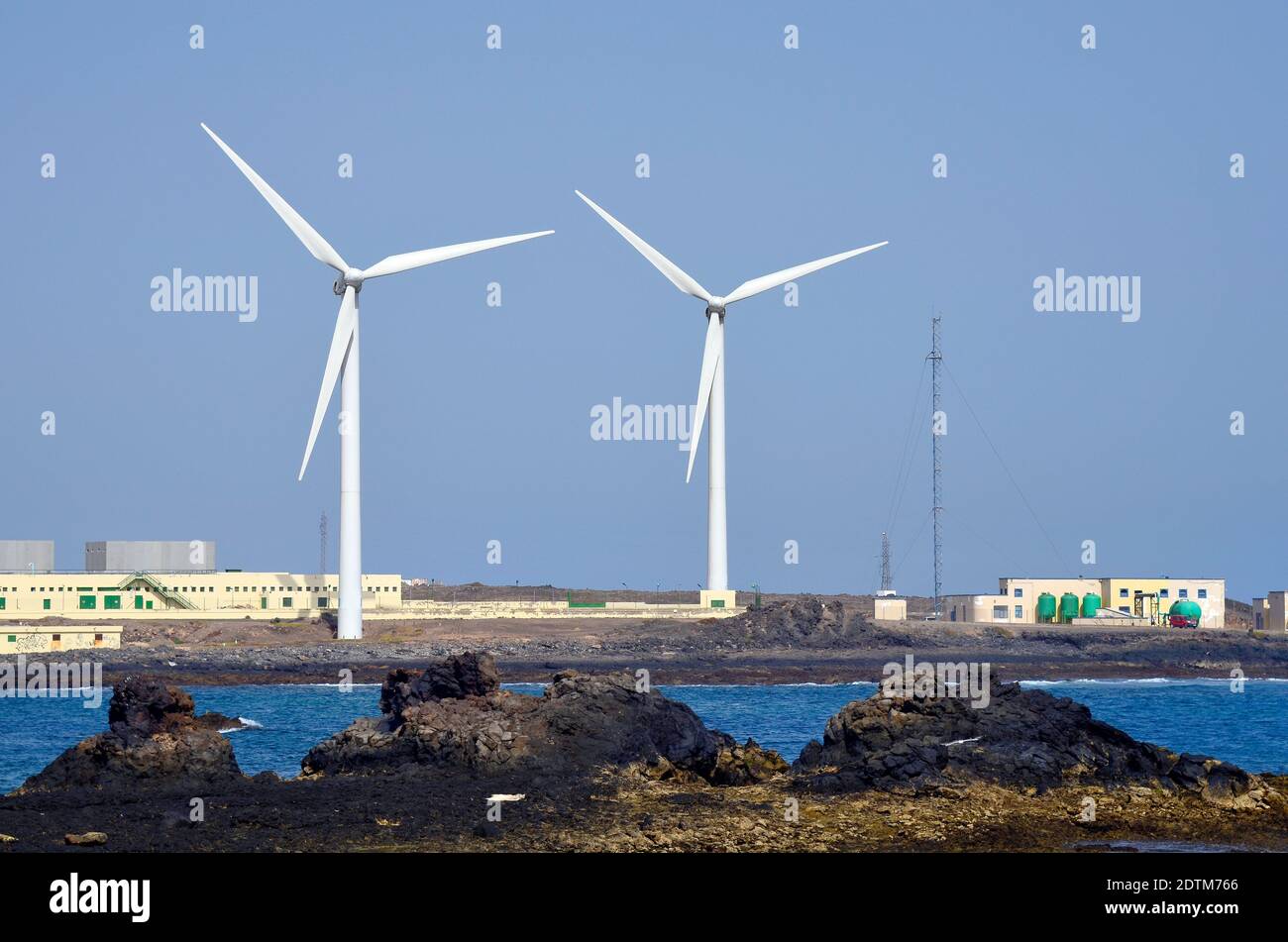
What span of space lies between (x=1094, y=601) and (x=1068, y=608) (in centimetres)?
248

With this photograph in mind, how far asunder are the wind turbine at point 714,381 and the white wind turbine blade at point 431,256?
6.72m

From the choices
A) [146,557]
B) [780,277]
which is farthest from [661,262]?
[146,557]

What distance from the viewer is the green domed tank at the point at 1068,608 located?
154125mm

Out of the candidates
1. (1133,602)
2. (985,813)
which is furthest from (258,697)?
(1133,602)

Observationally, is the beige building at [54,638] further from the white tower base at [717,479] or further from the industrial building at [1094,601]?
the industrial building at [1094,601]

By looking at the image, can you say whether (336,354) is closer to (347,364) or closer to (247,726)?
(347,364)

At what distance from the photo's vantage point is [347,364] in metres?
111

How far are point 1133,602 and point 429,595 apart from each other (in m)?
75.6

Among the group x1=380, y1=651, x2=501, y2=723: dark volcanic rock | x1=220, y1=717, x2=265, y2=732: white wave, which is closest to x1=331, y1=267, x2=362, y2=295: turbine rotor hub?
x1=220, y1=717, x2=265, y2=732: white wave

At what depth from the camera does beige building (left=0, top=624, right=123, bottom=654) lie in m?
116

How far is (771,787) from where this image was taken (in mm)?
35719

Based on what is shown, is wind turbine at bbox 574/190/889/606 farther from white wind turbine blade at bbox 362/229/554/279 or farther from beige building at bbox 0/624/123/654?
beige building at bbox 0/624/123/654

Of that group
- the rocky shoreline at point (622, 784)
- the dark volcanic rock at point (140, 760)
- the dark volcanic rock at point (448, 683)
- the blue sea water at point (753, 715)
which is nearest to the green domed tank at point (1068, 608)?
the blue sea water at point (753, 715)
